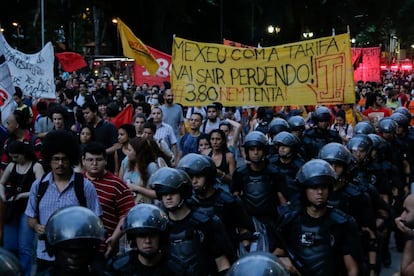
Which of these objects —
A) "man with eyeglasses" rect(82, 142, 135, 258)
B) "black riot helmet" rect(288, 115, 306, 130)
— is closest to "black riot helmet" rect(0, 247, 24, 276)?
"man with eyeglasses" rect(82, 142, 135, 258)

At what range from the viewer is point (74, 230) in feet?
13.5

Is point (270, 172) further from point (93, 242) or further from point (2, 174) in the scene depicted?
point (93, 242)

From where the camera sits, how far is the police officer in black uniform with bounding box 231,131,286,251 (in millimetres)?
7773

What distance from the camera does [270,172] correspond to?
7.92 meters

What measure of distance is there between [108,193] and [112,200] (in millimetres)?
61

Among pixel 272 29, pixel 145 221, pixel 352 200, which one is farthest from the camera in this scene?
pixel 272 29

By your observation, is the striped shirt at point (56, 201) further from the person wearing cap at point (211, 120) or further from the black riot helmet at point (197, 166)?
the person wearing cap at point (211, 120)

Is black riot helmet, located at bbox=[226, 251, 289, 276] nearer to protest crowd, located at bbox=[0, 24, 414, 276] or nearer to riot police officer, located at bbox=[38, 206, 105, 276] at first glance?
protest crowd, located at bbox=[0, 24, 414, 276]

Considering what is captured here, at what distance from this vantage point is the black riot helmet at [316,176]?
5645mm

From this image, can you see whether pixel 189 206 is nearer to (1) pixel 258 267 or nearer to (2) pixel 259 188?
(1) pixel 258 267

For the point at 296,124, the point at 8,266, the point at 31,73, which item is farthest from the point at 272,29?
the point at 8,266

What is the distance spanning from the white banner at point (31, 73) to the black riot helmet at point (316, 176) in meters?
9.35

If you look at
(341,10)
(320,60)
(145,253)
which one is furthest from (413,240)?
(341,10)

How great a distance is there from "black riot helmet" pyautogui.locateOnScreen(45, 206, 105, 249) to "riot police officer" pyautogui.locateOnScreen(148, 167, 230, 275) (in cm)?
104
